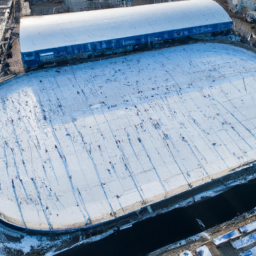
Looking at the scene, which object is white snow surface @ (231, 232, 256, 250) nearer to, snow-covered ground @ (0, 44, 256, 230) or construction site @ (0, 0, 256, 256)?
construction site @ (0, 0, 256, 256)

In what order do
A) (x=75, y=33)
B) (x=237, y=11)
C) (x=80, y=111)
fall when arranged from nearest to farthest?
(x=80, y=111) < (x=75, y=33) < (x=237, y=11)

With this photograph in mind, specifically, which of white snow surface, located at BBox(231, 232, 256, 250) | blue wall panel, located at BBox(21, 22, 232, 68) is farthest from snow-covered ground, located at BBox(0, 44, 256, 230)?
white snow surface, located at BBox(231, 232, 256, 250)

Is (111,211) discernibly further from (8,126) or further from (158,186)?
(8,126)

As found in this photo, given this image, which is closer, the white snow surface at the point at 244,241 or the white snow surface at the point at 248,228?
the white snow surface at the point at 244,241

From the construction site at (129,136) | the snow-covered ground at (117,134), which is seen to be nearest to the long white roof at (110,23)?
the construction site at (129,136)

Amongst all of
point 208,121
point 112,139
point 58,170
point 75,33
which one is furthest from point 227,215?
point 75,33

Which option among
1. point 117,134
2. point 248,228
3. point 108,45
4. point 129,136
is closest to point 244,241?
point 248,228

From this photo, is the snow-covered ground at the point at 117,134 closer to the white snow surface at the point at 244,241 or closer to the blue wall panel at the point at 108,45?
the blue wall panel at the point at 108,45
